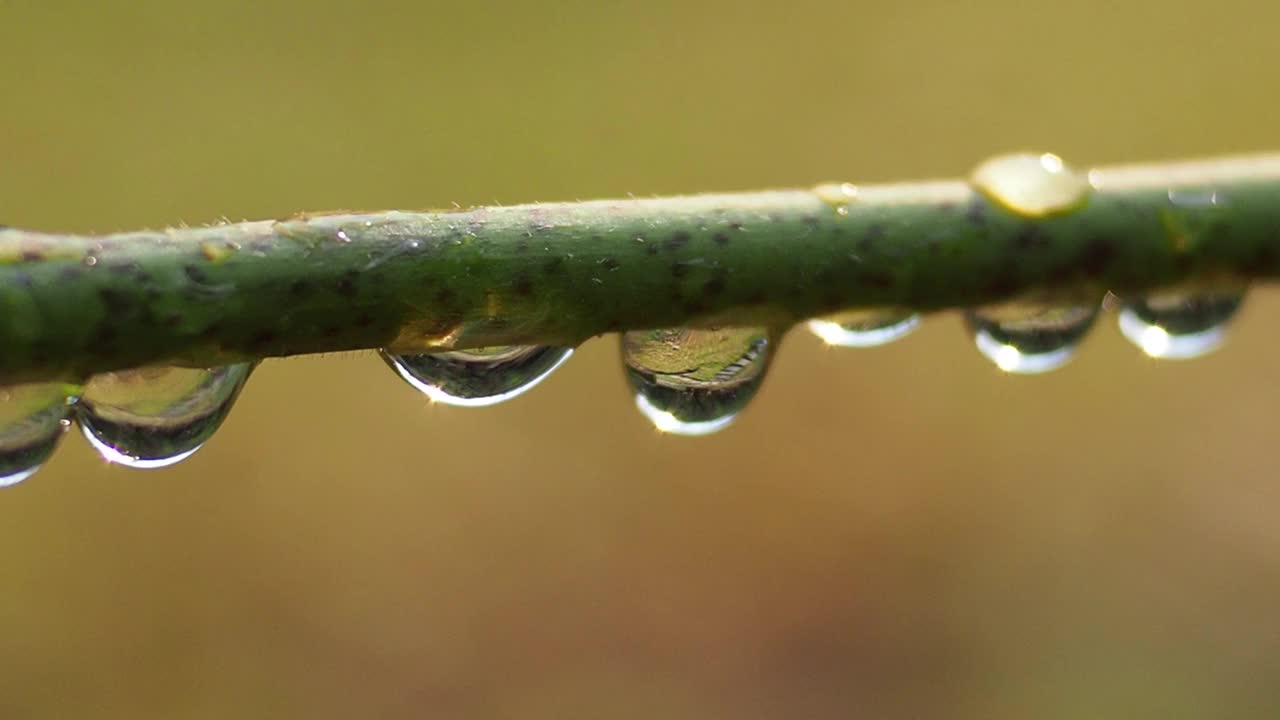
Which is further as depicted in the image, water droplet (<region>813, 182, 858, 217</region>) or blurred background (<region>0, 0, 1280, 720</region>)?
blurred background (<region>0, 0, 1280, 720</region>)

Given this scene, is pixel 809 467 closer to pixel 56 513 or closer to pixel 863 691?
pixel 863 691

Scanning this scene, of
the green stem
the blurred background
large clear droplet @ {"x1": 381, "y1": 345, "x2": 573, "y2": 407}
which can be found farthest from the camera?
the blurred background

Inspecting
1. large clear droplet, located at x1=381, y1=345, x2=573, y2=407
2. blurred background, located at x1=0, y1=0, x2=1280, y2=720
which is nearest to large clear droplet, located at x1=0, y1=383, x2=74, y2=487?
large clear droplet, located at x1=381, y1=345, x2=573, y2=407

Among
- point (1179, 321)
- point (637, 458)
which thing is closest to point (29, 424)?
point (1179, 321)

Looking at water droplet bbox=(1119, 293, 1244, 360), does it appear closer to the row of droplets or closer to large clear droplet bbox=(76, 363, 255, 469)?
the row of droplets

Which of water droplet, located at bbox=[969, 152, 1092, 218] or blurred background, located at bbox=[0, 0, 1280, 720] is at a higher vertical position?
blurred background, located at bbox=[0, 0, 1280, 720]

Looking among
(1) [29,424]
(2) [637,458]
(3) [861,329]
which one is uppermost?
(2) [637,458]

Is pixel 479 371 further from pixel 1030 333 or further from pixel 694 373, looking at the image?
pixel 1030 333
